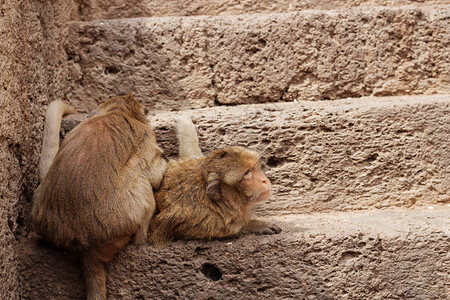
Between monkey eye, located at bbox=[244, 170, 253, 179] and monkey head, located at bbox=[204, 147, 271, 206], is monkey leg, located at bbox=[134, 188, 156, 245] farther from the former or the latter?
monkey eye, located at bbox=[244, 170, 253, 179]

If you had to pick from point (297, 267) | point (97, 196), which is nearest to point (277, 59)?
point (297, 267)

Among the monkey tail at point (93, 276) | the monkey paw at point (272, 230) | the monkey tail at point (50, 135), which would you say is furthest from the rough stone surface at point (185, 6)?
the monkey tail at point (93, 276)

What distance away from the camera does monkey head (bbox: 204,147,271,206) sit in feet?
12.7

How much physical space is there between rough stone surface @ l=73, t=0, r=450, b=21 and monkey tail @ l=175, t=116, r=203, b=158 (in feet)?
5.38

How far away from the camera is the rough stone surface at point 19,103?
3.78 m

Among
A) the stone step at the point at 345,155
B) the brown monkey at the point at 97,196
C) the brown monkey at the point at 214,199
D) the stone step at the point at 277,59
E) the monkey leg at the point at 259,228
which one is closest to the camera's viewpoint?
the brown monkey at the point at 97,196

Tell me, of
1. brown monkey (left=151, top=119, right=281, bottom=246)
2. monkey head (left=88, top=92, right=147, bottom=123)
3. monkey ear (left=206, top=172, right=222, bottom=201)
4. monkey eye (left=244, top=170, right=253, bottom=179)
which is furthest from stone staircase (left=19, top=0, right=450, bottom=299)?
monkey eye (left=244, top=170, right=253, bottom=179)

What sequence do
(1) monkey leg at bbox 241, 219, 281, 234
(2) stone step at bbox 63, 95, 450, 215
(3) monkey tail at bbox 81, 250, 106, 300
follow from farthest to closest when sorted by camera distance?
(2) stone step at bbox 63, 95, 450, 215 < (1) monkey leg at bbox 241, 219, 281, 234 < (3) monkey tail at bbox 81, 250, 106, 300

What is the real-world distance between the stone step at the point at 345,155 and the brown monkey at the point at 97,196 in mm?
A: 623

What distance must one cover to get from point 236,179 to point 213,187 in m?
0.17

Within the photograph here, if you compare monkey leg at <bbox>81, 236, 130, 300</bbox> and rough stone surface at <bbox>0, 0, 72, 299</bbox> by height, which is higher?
rough stone surface at <bbox>0, 0, 72, 299</bbox>

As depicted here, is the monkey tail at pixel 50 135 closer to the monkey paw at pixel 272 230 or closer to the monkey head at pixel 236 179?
the monkey head at pixel 236 179

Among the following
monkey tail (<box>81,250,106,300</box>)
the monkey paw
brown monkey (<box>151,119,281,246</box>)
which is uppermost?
brown monkey (<box>151,119,281,246</box>)

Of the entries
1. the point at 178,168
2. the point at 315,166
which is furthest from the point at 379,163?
the point at 178,168
